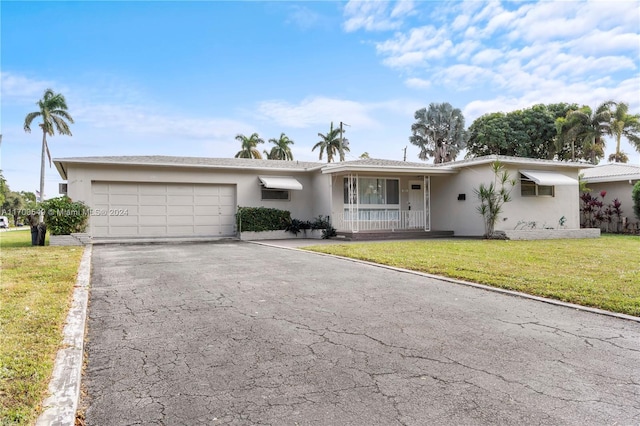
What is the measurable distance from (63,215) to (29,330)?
1211 cm

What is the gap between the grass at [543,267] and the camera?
6.26m

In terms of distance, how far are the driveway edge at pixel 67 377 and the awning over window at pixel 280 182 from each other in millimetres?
13372

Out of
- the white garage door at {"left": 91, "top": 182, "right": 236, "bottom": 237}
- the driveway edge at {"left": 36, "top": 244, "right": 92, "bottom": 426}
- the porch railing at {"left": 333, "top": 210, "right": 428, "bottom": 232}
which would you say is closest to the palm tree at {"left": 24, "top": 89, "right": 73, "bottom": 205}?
the white garage door at {"left": 91, "top": 182, "right": 236, "bottom": 237}

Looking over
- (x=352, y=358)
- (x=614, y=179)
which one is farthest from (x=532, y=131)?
(x=352, y=358)

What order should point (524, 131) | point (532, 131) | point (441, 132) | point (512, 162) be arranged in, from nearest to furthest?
point (512, 162) < point (441, 132) < point (532, 131) < point (524, 131)

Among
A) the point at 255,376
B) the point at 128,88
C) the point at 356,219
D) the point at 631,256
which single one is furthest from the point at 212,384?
the point at 128,88

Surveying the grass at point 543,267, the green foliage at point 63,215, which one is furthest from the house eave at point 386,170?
the green foliage at point 63,215

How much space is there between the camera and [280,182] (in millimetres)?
19172

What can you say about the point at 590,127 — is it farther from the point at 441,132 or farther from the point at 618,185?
the point at 441,132

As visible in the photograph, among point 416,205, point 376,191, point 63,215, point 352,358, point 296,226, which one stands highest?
point 376,191

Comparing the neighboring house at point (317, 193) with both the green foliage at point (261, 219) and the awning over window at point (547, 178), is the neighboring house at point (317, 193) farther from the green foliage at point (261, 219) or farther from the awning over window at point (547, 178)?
the green foliage at point (261, 219)

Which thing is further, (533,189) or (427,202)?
(427,202)

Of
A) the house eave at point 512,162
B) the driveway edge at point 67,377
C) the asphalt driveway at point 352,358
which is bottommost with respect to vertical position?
the asphalt driveway at point 352,358

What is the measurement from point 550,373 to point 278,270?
627cm
